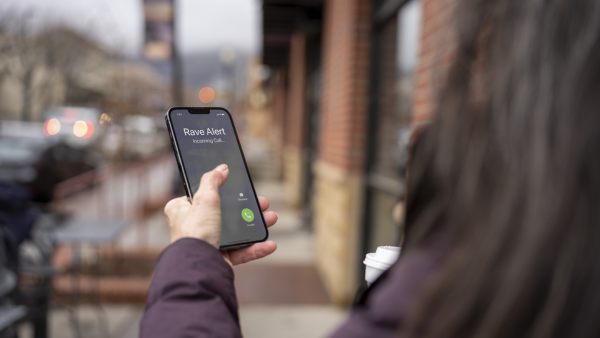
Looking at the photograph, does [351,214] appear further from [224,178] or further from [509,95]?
[509,95]

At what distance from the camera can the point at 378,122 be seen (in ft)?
14.4

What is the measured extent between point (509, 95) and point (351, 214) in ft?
13.5

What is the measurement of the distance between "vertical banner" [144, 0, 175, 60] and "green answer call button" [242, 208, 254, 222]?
6.49m

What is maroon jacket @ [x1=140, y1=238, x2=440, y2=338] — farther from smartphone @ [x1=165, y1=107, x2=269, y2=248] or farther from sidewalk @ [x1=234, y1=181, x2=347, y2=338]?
sidewalk @ [x1=234, y1=181, x2=347, y2=338]

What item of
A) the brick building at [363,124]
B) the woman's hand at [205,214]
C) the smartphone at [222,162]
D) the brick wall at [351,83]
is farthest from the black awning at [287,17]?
the woman's hand at [205,214]

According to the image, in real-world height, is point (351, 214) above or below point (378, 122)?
below

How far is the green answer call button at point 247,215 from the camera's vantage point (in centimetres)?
98

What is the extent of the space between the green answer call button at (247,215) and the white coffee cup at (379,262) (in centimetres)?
29

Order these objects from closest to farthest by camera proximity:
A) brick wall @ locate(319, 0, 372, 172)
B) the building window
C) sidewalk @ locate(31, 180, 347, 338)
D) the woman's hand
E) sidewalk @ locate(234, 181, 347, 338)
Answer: the woman's hand → the building window → sidewalk @ locate(31, 180, 347, 338) → sidewalk @ locate(234, 181, 347, 338) → brick wall @ locate(319, 0, 372, 172)

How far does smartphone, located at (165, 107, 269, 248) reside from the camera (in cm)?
95

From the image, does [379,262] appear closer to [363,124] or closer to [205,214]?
[205,214]

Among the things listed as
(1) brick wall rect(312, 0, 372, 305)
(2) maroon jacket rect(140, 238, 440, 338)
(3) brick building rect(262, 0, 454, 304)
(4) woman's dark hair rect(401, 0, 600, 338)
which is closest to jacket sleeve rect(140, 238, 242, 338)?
(2) maroon jacket rect(140, 238, 440, 338)

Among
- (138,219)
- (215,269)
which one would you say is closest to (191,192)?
(215,269)

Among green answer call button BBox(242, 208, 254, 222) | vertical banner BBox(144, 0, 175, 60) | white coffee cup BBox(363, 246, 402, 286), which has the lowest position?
white coffee cup BBox(363, 246, 402, 286)
